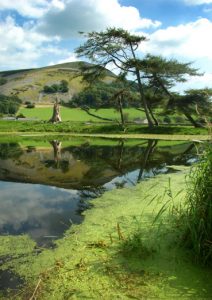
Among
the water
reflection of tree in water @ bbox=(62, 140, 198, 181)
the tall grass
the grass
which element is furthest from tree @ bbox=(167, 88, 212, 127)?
the tall grass

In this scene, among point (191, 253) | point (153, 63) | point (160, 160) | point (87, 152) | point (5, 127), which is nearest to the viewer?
point (191, 253)

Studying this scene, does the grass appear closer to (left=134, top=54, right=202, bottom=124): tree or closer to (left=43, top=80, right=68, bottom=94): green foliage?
(left=134, top=54, right=202, bottom=124): tree

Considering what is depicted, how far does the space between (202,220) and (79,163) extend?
12.3 meters

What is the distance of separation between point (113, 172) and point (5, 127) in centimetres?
2752

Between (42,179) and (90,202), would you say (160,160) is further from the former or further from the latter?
(90,202)

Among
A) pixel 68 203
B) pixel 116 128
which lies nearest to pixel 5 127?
pixel 116 128

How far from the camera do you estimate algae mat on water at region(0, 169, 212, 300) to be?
17.7ft

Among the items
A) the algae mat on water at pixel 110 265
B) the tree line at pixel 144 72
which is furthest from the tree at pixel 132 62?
the algae mat on water at pixel 110 265

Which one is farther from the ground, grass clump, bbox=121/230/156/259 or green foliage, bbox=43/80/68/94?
green foliage, bbox=43/80/68/94

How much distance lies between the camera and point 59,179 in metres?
14.3

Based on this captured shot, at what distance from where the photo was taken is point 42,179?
1448 centimetres

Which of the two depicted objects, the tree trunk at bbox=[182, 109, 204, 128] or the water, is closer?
the water

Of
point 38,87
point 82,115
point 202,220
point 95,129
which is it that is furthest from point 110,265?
point 38,87

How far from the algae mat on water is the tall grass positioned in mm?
234
